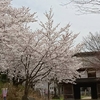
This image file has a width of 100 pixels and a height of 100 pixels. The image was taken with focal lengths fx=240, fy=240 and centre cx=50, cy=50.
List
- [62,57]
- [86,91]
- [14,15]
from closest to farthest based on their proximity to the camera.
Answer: [14,15]
[62,57]
[86,91]

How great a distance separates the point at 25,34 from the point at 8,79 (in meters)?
8.78

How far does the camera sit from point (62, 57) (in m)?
14.3

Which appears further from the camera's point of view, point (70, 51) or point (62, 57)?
point (70, 51)

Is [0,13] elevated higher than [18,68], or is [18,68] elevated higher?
[0,13]

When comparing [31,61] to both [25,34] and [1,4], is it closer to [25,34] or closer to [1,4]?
[25,34]

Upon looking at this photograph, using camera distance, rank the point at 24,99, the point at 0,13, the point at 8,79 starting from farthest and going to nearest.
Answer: the point at 8,79
the point at 24,99
the point at 0,13

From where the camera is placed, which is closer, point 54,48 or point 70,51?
point 54,48

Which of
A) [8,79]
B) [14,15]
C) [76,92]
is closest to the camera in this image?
[14,15]

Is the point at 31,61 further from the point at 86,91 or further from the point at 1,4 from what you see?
the point at 86,91

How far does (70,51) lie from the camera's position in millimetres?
15656

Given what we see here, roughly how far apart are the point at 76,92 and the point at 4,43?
2796 centimetres

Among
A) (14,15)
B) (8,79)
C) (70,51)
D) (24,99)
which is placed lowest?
(24,99)

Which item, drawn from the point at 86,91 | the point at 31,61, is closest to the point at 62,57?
the point at 31,61

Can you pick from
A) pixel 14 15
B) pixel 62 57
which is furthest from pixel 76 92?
pixel 14 15
